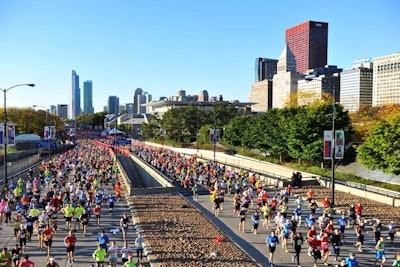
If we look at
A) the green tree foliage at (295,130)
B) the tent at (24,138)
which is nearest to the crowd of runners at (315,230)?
the green tree foliage at (295,130)

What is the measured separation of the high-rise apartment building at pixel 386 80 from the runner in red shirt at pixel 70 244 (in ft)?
581

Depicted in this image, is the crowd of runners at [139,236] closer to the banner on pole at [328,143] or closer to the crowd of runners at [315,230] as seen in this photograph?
the crowd of runners at [315,230]

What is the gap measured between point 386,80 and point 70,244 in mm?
187803

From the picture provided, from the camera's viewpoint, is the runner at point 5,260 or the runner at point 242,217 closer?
the runner at point 5,260

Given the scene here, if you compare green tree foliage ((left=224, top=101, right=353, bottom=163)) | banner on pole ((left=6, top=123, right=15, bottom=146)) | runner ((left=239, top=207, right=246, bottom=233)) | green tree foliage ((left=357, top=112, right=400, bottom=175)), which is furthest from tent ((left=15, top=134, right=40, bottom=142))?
runner ((left=239, top=207, right=246, bottom=233))

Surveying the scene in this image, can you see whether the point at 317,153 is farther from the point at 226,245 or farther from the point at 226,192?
the point at 226,245

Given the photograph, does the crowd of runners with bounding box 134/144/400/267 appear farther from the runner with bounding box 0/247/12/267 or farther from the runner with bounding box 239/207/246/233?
the runner with bounding box 0/247/12/267

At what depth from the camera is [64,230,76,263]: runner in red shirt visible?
14.1 m

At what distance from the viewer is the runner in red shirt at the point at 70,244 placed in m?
14.1

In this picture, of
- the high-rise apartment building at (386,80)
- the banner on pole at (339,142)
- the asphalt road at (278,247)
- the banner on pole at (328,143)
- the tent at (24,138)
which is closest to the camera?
the asphalt road at (278,247)

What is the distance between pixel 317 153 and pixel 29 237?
3056 centimetres

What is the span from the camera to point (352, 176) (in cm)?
3797

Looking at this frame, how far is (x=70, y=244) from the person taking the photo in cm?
1419

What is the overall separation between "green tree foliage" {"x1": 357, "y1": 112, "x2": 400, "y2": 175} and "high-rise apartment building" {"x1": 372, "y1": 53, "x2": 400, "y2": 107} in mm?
152707
